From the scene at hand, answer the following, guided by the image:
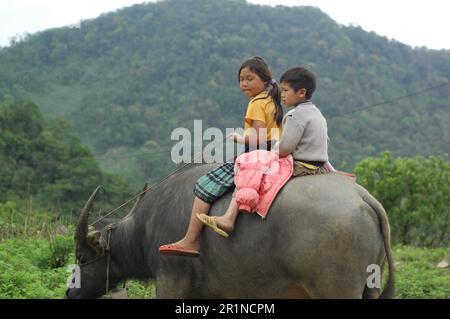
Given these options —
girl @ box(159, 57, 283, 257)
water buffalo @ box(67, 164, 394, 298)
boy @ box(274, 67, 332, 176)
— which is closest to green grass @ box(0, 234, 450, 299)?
water buffalo @ box(67, 164, 394, 298)

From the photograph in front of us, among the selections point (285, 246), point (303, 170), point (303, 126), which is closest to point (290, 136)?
point (303, 126)

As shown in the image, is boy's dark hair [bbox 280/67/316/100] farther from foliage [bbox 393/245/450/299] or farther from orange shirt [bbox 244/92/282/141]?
foliage [bbox 393/245/450/299]

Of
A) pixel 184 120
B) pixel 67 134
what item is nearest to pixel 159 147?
pixel 184 120

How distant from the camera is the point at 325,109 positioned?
48531 mm

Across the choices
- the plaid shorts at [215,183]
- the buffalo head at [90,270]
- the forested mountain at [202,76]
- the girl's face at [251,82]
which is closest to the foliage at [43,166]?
the forested mountain at [202,76]

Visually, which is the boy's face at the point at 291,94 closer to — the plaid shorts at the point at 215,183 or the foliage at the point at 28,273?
the plaid shorts at the point at 215,183

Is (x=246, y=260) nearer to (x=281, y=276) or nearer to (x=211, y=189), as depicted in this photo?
(x=281, y=276)

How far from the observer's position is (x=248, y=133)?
182 inches

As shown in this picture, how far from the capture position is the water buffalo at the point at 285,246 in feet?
13.0

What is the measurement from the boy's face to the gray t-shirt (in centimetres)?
4

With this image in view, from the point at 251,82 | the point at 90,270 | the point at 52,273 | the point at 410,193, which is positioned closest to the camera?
the point at 251,82

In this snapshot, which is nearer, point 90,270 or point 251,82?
point 251,82

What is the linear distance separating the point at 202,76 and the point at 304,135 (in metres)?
52.5

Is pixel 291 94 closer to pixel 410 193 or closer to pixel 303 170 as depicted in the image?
pixel 303 170
